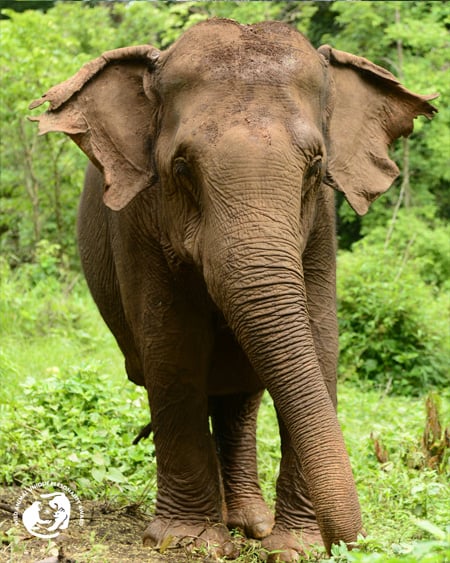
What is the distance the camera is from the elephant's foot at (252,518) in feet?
20.6

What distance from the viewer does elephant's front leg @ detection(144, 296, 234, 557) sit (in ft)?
18.2

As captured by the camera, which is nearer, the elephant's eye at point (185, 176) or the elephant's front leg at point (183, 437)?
the elephant's eye at point (185, 176)

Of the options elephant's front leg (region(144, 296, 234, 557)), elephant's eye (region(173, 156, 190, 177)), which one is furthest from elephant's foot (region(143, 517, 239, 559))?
elephant's eye (region(173, 156, 190, 177))

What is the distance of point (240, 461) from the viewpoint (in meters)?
6.77

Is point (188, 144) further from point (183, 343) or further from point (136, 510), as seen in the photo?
point (136, 510)

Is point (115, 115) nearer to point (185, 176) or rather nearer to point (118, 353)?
point (185, 176)

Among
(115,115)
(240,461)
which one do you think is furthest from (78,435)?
(115,115)

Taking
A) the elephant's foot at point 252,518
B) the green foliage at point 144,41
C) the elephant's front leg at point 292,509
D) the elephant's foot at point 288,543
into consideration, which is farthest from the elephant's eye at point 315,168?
the green foliage at point 144,41

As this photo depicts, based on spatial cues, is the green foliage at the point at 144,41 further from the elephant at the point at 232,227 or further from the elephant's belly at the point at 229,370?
the elephant at the point at 232,227

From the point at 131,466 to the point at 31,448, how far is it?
643 mm

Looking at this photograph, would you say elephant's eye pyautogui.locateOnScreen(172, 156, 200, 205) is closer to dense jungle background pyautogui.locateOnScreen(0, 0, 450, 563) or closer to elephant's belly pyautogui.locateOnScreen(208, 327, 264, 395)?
elephant's belly pyautogui.locateOnScreen(208, 327, 264, 395)

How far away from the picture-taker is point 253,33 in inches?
200

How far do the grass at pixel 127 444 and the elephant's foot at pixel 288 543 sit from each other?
11 cm
